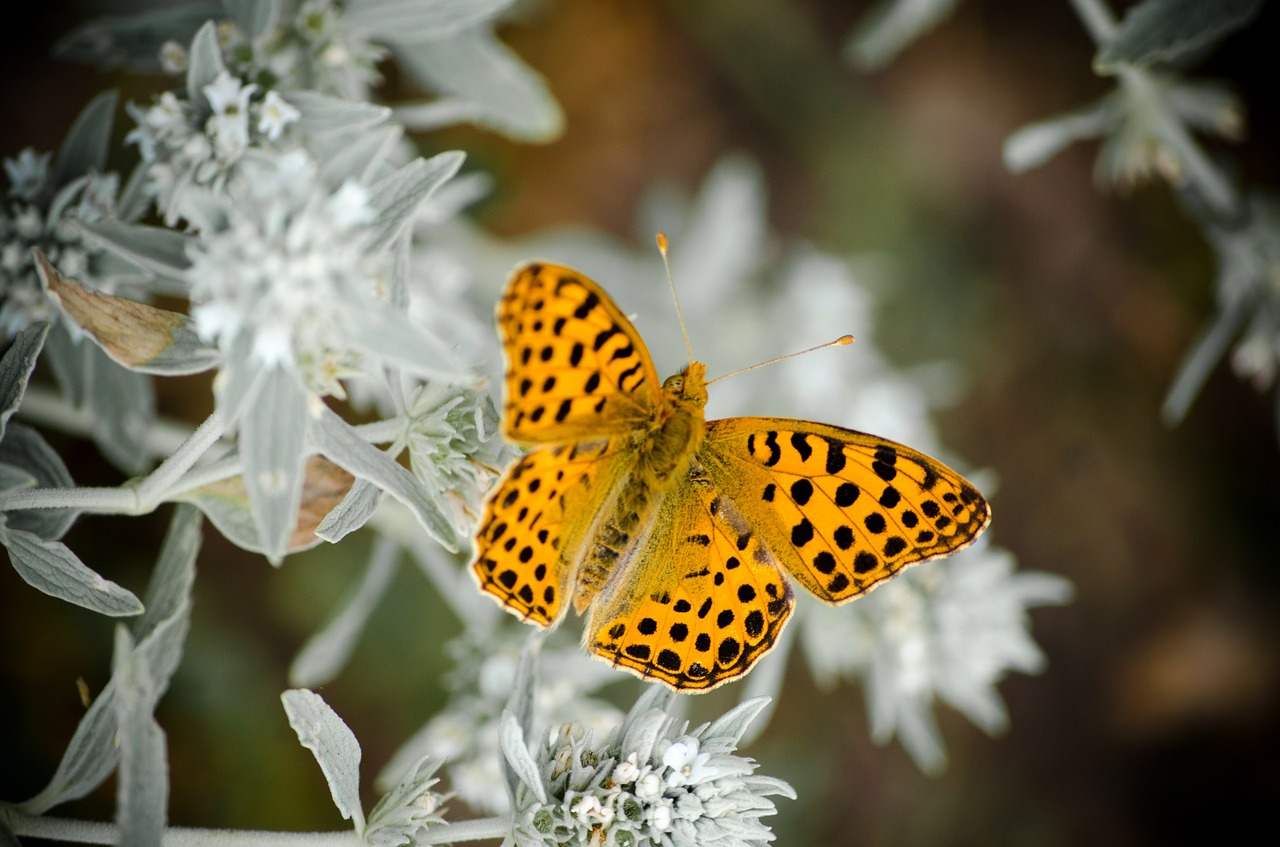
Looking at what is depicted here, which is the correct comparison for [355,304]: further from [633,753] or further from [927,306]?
[927,306]

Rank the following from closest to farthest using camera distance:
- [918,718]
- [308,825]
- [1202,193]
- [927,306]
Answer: [918,718] < [1202,193] < [308,825] < [927,306]

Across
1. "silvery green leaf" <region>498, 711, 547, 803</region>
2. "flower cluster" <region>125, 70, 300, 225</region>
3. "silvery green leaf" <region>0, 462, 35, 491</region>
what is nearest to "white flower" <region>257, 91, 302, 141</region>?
"flower cluster" <region>125, 70, 300, 225</region>

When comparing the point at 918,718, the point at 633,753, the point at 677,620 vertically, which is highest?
the point at 677,620

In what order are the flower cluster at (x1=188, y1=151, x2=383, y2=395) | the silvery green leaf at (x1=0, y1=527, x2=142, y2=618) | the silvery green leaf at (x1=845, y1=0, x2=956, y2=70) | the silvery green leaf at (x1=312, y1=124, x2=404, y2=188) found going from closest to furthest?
1. the flower cluster at (x1=188, y1=151, x2=383, y2=395)
2. the silvery green leaf at (x1=312, y1=124, x2=404, y2=188)
3. the silvery green leaf at (x1=0, y1=527, x2=142, y2=618)
4. the silvery green leaf at (x1=845, y1=0, x2=956, y2=70)

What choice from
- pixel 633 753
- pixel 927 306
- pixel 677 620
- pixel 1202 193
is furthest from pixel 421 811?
pixel 927 306

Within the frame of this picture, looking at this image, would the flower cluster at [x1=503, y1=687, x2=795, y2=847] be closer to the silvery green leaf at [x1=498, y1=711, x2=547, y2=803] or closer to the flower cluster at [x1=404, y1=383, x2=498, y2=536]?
the silvery green leaf at [x1=498, y1=711, x2=547, y2=803]

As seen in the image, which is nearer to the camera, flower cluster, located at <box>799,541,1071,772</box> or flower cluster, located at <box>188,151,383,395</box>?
flower cluster, located at <box>188,151,383,395</box>

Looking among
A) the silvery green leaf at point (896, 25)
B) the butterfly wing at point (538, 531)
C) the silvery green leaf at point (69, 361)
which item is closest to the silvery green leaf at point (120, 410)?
the silvery green leaf at point (69, 361)

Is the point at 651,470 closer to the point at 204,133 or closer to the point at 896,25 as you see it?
Result: the point at 204,133
